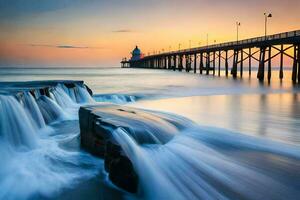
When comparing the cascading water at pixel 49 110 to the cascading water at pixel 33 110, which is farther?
the cascading water at pixel 49 110

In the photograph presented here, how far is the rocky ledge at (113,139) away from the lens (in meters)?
6.13

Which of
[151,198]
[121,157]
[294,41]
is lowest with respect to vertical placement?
[151,198]

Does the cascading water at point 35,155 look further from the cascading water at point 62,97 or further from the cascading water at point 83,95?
the cascading water at point 83,95

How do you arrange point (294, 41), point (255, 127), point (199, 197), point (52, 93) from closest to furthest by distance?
point (199, 197)
point (255, 127)
point (52, 93)
point (294, 41)

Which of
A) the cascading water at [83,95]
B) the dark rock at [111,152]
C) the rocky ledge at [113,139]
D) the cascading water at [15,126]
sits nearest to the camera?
the rocky ledge at [113,139]

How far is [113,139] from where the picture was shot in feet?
22.0

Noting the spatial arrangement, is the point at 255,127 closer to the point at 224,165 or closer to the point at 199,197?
the point at 224,165

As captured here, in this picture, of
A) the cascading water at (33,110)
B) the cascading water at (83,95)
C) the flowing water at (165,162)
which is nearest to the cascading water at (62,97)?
the cascading water at (83,95)

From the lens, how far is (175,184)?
6086 mm

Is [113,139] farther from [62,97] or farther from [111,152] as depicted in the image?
[62,97]

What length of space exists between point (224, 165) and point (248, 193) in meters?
1.41

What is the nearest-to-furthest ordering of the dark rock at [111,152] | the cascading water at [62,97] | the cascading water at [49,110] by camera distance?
the dark rock at [111,152]
the cascading water at [49,110]
the cascading water at [62,97]

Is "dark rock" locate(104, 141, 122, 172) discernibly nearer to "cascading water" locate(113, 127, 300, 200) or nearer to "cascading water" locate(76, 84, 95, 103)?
"cascading water" locate(113, 127, 300, 200)

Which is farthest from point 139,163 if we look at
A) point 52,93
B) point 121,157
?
point 52,93
